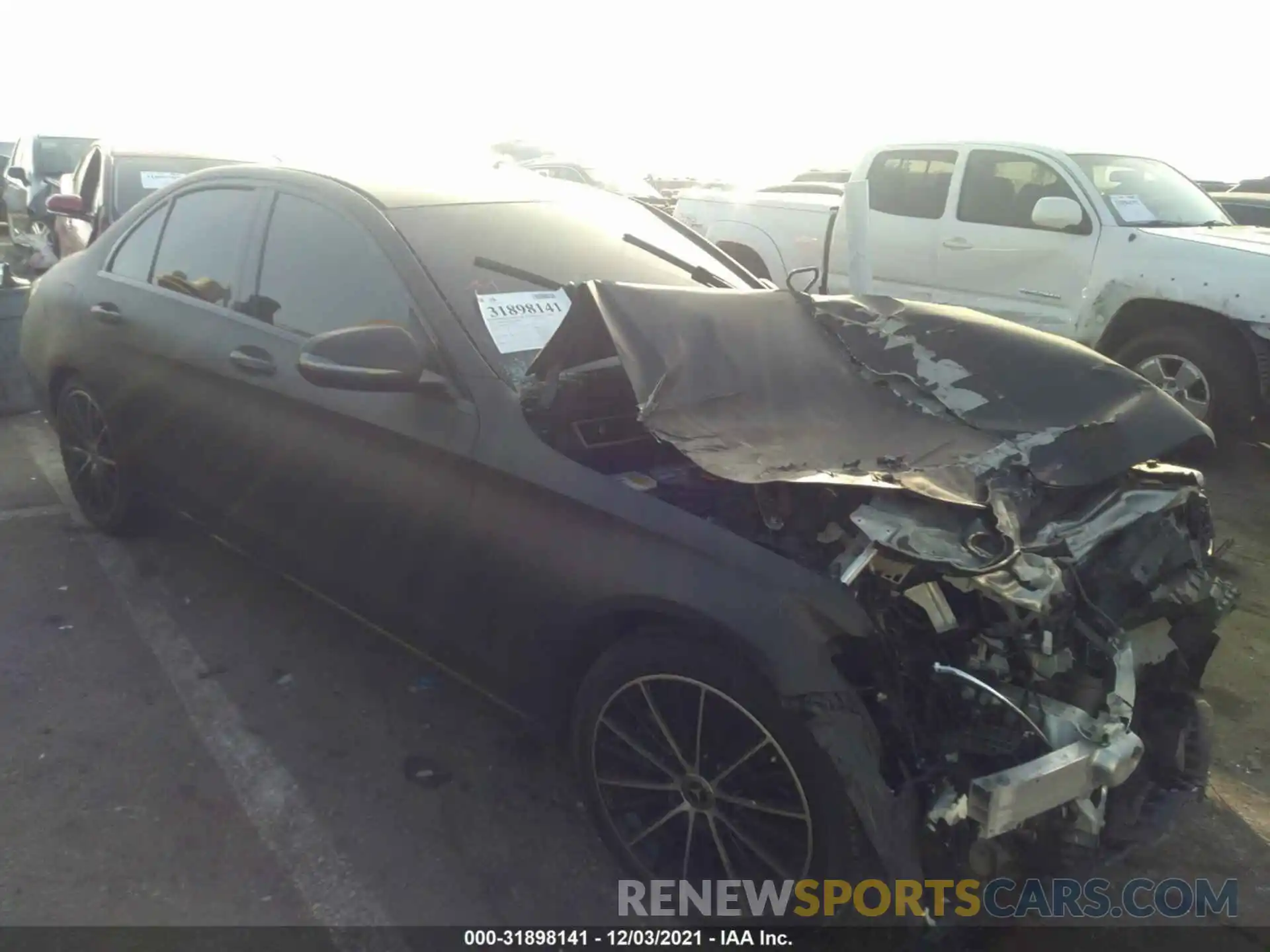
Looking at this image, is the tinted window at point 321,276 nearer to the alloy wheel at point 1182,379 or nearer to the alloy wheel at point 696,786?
the alloy wheel at point 696,786

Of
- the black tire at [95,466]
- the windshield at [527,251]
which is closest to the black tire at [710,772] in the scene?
the windshield at [527,251]

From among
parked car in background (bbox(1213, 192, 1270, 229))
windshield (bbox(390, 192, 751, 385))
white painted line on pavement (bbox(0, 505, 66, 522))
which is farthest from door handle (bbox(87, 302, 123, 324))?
parked car in background (bbox(1213, 192, 1270, 229))

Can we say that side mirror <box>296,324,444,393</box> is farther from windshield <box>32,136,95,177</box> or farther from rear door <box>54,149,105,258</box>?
windshield <box>32,136,95,177</box>

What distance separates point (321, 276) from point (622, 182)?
1315 centimetres

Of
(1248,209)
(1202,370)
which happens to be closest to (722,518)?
(1202,370)

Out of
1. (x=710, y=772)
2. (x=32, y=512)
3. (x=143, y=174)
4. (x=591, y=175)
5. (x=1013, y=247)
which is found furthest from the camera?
(x=591, y=175)

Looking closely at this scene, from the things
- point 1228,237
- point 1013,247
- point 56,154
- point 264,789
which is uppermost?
point 1228,237

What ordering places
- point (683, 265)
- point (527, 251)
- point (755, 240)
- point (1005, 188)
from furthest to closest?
1. point (755, 240)
2. point (1005, 188)
3. point (683, 265)
4. point (527, 251)

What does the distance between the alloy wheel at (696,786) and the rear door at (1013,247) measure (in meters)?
5.39

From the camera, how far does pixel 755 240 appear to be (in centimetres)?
830

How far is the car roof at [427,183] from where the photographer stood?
3.34m

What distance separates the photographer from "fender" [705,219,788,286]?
8117mm

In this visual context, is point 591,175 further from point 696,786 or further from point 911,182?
point 696,786

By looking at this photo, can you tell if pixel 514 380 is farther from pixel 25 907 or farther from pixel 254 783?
pixel 25 907
